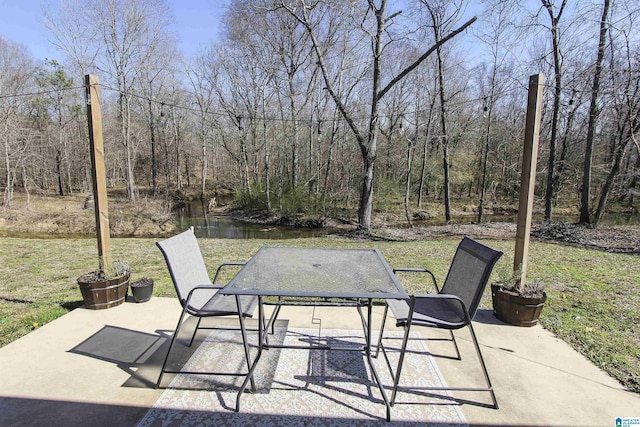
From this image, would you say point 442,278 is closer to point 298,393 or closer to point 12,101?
point 298,393

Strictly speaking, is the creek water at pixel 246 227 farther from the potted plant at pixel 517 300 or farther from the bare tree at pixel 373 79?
the potted plant at pixel 517 300

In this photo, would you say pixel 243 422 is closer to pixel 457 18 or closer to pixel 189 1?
pixel 189 1

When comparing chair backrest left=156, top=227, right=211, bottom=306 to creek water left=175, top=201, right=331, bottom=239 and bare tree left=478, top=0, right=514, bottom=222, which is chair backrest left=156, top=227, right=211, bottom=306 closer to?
bare tree left=478, top=0, right=514, bottom=222

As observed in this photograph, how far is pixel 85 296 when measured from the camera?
3016mm

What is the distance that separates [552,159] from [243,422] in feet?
38.3

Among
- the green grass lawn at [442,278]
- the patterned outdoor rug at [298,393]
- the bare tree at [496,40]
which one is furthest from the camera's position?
the bare tree at [496,40]

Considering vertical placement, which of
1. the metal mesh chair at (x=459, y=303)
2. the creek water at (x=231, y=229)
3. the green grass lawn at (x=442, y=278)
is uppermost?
the metal mesh chair at (x=459, y=303)

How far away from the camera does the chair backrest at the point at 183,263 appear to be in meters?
2.11

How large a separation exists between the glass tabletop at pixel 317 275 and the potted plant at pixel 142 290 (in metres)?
1.38

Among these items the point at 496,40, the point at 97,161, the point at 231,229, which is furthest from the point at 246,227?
the point at 496,40

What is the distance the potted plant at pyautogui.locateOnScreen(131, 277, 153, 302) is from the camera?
3188 millimetres

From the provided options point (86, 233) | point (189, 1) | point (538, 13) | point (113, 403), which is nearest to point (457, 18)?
point (538, 13)

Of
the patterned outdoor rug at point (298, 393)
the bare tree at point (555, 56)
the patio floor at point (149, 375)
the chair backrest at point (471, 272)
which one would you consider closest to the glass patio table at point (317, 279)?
the patterned outdoor rug at point (298, 393)

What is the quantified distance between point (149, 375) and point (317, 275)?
1.23 m
